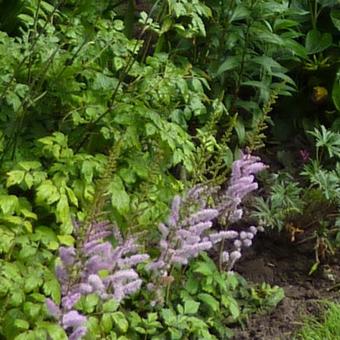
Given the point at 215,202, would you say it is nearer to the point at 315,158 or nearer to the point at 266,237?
the point at 266,237

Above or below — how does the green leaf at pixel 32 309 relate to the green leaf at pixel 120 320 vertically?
above

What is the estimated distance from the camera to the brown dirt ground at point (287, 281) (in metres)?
3.92

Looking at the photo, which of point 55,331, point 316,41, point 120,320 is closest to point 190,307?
point 120,320

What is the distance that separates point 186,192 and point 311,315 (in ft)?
3.09

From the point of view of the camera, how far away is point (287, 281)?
429 cm

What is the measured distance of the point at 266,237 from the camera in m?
4.48

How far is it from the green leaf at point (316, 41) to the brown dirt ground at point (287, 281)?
1090 millimetres

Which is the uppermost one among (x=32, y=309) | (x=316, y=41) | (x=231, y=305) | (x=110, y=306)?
(x=32, y=309)

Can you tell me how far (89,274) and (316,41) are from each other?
8.04ft

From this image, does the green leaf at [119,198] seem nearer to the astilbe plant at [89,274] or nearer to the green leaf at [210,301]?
the astilbe plant at [89,274]

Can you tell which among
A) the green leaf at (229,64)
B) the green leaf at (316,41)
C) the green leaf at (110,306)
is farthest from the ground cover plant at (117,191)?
the green leaf at (316,41)

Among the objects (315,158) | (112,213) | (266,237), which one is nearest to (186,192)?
(112,213)

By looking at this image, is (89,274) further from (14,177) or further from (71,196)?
(14,177)

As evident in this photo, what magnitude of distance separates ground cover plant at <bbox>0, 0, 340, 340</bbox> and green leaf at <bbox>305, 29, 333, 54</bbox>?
0.60m
